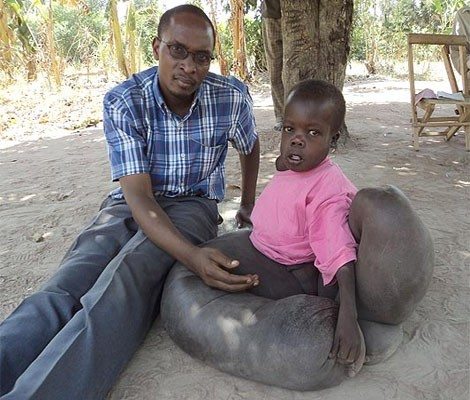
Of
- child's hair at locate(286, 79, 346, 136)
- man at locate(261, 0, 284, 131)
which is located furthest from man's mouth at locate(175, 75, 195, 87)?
man at locate(261, 0, 284, 131)

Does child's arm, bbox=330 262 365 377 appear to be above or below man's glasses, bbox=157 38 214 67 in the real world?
below

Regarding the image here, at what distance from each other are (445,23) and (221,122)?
11.2 meters

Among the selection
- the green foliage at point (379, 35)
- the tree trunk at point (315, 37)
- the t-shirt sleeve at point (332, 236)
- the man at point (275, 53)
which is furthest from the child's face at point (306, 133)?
the green foliage at point (379, 35)

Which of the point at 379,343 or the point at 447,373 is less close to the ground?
the point at 379,343

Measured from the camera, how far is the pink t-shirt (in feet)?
5.52

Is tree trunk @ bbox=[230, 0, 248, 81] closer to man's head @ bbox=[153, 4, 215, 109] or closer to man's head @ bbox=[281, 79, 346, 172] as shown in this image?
man's head @ bbox=[153, 4, 215, 109]

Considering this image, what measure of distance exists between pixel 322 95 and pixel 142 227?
895 mm

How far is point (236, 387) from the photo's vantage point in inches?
65.6

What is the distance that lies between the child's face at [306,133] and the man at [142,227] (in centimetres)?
46

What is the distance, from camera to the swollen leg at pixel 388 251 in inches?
63.4

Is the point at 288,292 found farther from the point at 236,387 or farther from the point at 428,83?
the point at 428,83

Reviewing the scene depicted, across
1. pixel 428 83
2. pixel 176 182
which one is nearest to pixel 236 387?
pixel 176 182

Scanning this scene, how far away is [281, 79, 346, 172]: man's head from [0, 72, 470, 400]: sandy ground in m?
0.79

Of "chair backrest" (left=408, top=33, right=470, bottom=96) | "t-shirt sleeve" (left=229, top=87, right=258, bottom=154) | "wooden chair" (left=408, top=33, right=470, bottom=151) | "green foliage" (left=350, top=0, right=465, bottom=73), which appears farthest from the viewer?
"green foliage" (left=350, top=0, right=465, bottom=73)
